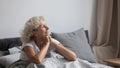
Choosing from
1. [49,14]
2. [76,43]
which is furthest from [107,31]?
[49,14]

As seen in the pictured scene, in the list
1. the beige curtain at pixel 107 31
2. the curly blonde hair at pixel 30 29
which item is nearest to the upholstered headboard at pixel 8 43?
the curly blonde hair at pixel 30 29

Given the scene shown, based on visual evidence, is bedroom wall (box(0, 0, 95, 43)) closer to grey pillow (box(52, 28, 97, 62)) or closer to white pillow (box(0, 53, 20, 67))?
grey pillow (box(52, 28, 97, 62))

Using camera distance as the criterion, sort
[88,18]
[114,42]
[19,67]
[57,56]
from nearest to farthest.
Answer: [19,67] → [57,56] → [88,18] → [114,42]

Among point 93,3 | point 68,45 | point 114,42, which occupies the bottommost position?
point 114,42

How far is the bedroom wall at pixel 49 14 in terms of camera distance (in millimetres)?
2791

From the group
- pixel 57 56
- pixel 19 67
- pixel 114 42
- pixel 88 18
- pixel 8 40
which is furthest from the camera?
pixel 114 42

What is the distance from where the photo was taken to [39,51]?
2312 millimetres

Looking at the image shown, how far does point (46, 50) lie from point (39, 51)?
2.9 inches

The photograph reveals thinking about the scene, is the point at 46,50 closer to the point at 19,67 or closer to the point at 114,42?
the point at 19,67

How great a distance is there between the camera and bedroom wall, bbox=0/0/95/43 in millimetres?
2791

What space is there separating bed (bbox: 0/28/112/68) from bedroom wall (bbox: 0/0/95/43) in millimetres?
184

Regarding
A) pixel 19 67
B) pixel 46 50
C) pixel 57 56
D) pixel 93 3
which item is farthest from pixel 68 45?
pixel 93 3

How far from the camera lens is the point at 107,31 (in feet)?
Result: 11.8

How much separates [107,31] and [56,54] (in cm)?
133
